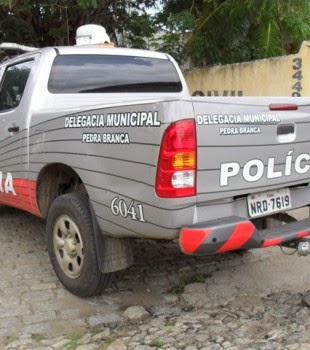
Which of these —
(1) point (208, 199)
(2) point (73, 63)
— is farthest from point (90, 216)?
(2) point (73, 63)

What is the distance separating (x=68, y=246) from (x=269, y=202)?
153 cm

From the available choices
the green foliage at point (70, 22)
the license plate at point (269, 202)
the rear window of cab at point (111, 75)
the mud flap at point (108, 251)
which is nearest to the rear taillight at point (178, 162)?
the license plate at point (269, 202)

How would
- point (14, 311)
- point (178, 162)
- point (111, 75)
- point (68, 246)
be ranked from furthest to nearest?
point (111, 75) → point (68, 246) → point (14, 311) → point (178, 162)

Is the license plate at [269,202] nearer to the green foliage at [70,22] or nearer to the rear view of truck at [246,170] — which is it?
the rear view of truck at [246,170]

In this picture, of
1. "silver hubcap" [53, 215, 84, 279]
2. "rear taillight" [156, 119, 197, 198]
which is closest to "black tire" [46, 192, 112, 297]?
"silver hubcap" [53, 215, 84, 279]

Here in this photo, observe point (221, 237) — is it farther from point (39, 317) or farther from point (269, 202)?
point (39, 317)

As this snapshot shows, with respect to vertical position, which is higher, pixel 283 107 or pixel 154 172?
pixel 283 107

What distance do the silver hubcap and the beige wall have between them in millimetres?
5101

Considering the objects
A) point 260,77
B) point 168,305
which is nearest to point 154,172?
point 168,305

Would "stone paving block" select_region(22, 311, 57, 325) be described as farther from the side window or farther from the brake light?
the brake light

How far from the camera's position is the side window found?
4813mm

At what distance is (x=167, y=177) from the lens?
2.98 metres

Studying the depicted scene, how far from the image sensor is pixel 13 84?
16.6 ft

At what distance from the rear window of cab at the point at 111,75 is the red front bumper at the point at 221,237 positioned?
7.10ft
